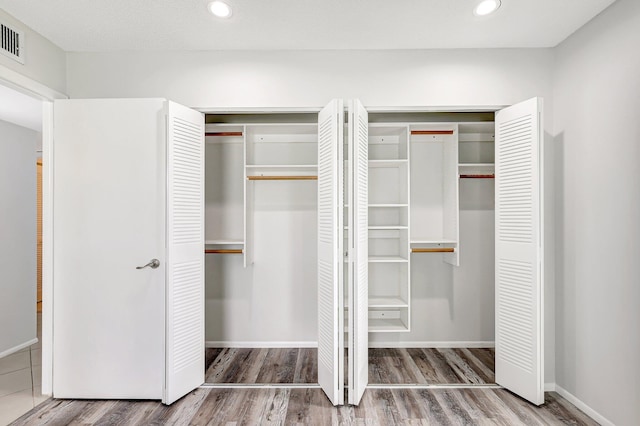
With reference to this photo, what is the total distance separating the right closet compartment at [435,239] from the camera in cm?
375

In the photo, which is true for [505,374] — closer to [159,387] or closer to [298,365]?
[298,365]

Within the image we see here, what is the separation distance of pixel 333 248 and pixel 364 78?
1361 millimetres

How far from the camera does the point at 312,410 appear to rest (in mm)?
2580

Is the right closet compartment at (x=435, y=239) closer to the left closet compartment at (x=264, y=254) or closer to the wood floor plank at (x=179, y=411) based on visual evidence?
the left closet compartment at (x=264, y=254)

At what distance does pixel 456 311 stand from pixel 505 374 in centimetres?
98

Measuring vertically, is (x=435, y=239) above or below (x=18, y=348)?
above

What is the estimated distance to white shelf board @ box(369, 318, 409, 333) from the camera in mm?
3382

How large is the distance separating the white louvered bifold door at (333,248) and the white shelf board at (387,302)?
795mm

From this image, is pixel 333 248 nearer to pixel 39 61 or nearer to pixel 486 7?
pixel 486 7

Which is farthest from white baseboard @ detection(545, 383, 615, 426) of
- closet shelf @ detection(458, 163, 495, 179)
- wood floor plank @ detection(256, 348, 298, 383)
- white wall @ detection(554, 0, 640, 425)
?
wood floor plank @ detection(256, 348, 298, 383)

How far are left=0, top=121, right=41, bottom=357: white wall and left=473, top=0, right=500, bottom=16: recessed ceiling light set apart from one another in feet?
14.6

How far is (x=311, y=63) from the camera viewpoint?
2947mm

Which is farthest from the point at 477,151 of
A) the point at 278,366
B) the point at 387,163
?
the point at 278,366

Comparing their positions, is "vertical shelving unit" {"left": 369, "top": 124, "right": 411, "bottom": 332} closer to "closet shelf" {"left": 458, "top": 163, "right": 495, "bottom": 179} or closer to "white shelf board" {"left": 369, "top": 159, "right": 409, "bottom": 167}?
"white shelf board" {"left": 369, "top": 159, "right": 409, "bottom": 167}
